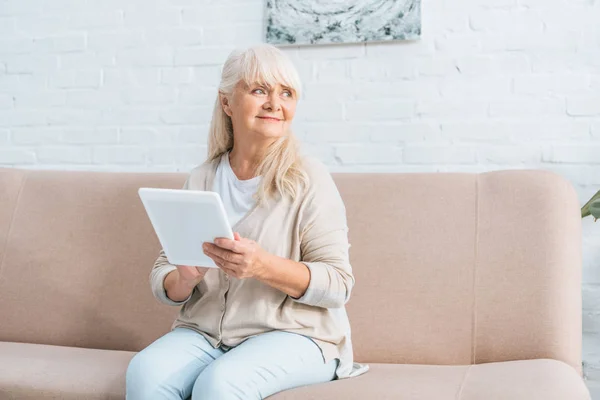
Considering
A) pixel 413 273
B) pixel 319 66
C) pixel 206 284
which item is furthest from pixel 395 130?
pixel 206 284

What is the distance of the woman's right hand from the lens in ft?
6.12

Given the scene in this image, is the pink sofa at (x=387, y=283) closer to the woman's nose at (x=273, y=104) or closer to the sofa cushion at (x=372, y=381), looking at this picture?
the sofa cushion at (x=372, y=381)

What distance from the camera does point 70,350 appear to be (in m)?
2.22

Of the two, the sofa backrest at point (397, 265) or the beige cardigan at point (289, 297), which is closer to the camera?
the beige cardigan at point (289, 297)

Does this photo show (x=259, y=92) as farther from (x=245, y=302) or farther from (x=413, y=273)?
(x=413, y=273)

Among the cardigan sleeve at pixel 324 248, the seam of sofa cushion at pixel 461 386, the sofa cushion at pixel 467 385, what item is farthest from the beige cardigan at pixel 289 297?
the seam of sofa cushion at pixel 461 386

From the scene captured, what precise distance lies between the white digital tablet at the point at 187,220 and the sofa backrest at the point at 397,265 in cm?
59

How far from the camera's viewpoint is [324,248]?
6.09 ft

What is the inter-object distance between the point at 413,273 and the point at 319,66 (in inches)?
32.3

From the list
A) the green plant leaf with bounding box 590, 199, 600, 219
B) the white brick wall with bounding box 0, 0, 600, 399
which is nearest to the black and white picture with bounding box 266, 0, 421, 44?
the white brick wall with bounding box 0, 0, 600, 399

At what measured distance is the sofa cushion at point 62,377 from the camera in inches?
72.6

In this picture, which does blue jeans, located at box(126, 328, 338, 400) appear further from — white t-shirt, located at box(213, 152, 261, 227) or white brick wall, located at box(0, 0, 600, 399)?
white brick wall, located at box(0, 0, 600, 399)

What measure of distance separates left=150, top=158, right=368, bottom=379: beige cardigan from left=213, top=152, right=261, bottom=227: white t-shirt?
3 cm

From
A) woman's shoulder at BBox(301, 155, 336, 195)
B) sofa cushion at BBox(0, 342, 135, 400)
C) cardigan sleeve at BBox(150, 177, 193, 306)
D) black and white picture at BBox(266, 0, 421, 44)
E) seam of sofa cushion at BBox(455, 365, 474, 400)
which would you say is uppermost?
black and white picture at BBox(266, 0, 421, 44)
